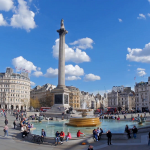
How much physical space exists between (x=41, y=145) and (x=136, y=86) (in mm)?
93873

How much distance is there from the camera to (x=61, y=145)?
15234 millimetres

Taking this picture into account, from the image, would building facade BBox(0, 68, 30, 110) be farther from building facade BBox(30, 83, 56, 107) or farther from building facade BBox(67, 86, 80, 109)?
building facade BBox(67, 86, 80, 109)

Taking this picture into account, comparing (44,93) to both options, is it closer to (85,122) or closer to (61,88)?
(61,88)

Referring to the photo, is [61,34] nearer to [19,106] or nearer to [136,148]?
[136,148]

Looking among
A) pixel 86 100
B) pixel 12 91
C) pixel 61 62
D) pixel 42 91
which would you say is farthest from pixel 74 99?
pixel 61 62

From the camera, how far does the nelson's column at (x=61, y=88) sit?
49178mm

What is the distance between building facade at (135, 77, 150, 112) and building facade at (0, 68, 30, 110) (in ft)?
199

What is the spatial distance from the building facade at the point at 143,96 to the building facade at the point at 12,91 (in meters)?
60.7

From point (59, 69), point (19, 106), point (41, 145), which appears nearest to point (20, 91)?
point (19, 106)

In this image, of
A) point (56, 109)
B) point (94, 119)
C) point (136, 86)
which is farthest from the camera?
point (136, 86)

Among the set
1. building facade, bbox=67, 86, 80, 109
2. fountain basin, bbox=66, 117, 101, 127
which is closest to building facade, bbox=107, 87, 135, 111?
building facade, bbox=67, 86, 80, 109

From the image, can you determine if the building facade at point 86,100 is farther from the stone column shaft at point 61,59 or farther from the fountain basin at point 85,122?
the fountain basin at point 85,122

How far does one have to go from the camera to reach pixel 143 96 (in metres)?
95.4

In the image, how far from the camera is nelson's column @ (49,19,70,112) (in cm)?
4918
